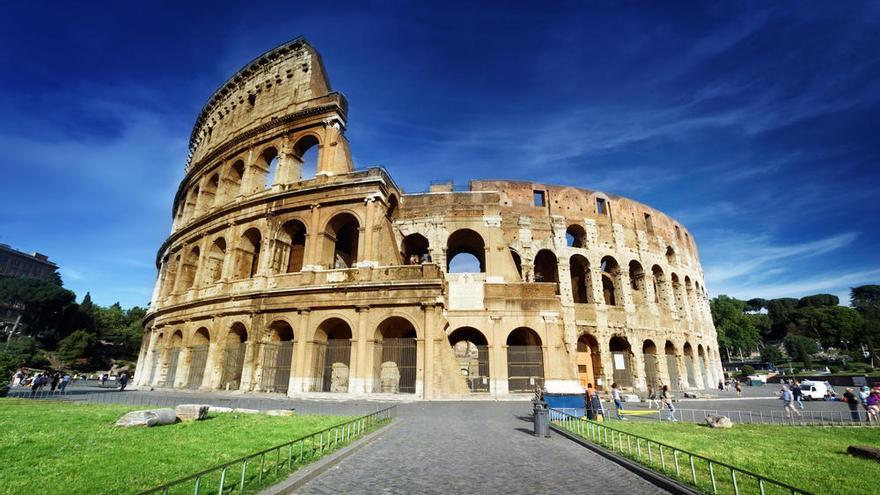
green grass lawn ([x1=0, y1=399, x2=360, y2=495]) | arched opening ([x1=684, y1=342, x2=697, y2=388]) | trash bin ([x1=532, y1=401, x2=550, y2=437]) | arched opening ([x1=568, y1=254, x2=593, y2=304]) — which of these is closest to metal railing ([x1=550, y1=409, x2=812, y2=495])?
trash bin ([x1=532, y1=401, x2=550, y2=437])

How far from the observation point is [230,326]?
64.3 ft

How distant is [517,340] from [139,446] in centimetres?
1861

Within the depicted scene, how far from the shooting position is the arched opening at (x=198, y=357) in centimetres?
2009

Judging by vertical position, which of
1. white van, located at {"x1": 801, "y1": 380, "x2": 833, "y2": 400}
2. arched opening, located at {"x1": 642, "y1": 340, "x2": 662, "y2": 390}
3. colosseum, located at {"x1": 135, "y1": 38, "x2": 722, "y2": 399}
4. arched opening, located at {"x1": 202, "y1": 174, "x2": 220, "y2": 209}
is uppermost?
arched opening, located at {"x1": 202, "y1": 174, "x2": 220, "y2": 209}

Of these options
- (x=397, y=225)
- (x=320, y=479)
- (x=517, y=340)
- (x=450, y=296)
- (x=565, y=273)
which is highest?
(x=397, y=225)

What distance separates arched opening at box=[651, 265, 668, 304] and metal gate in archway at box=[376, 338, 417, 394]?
2012cm

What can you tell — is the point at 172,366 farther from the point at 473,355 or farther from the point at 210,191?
the point at 473,355

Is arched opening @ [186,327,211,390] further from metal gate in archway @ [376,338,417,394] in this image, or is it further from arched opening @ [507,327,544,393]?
arched opening @ [507,327,544,393]

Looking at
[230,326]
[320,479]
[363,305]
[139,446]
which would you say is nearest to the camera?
[320,479]

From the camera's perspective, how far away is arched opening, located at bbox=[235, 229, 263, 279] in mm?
21375

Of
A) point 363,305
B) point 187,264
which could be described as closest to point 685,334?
point 363,305

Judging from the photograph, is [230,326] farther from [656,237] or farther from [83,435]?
[656,237]

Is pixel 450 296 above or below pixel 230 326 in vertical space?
above

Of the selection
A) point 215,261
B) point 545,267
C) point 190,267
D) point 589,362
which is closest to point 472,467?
point 589,362
